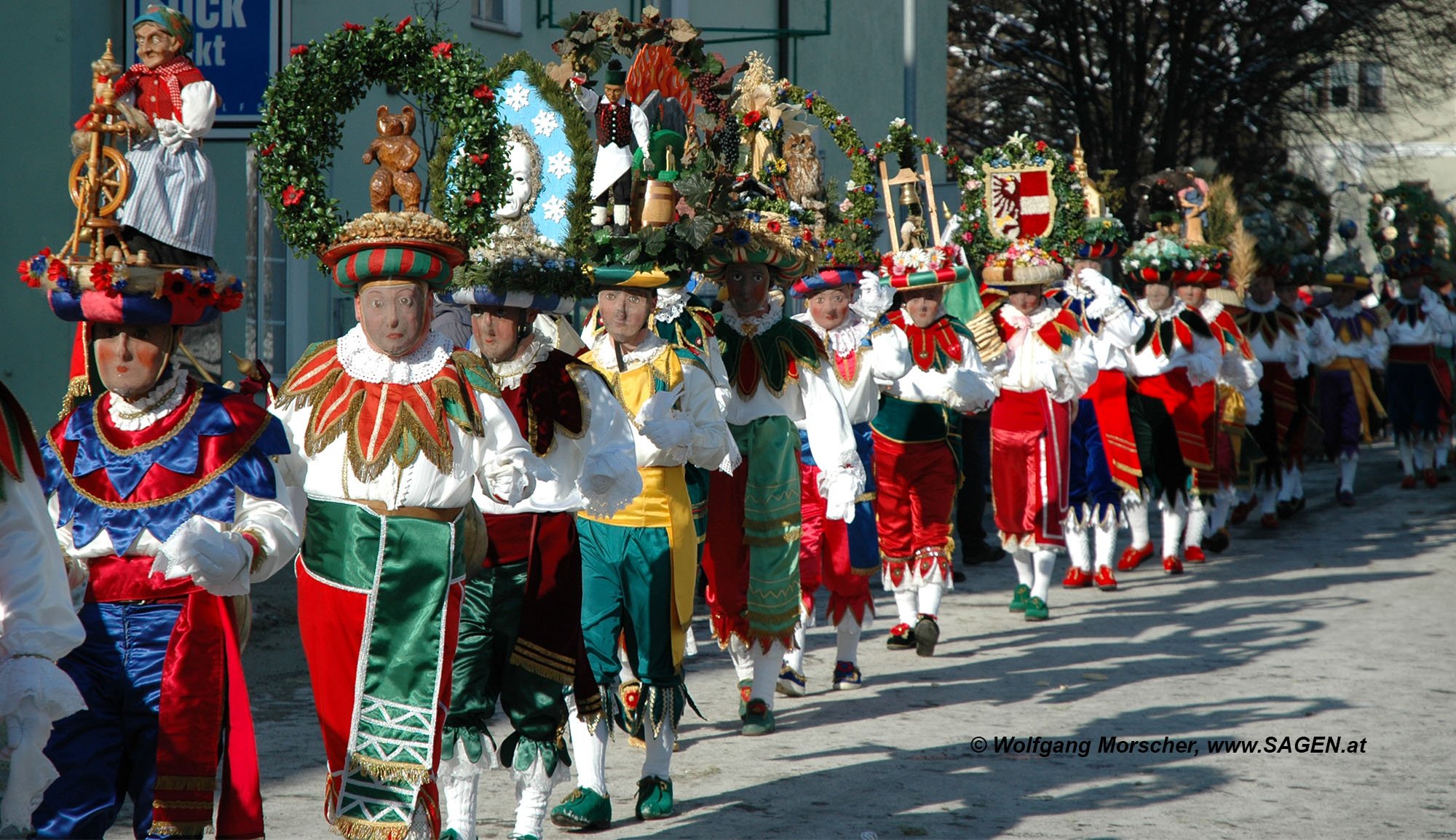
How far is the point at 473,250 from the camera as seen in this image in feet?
17.5

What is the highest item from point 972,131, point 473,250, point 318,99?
point 972,131

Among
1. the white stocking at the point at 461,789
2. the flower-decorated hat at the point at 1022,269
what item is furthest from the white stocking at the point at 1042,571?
the white stocking at the point at 461,789

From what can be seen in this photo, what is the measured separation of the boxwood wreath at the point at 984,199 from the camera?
1135 centimetres

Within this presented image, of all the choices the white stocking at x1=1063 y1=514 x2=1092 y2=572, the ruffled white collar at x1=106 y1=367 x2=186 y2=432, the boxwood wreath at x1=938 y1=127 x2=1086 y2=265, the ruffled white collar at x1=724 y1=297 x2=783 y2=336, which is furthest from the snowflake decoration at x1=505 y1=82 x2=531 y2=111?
the white stocking at x1=1063 y1=514 x2=1092 y2=572

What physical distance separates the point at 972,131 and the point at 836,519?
2021 cm

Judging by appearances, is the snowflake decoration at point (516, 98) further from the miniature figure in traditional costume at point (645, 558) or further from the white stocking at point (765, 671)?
the white stocking at point (765, 671)

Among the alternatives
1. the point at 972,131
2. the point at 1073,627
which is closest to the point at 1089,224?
the point at 1073,627

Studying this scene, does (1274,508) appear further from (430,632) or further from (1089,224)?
(430,632)

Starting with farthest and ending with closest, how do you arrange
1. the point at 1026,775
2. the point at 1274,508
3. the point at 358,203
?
the point at 1274,508 → the point at 358,203 → the point at 1026,775

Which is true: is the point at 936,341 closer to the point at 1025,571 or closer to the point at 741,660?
the point at 1025,571

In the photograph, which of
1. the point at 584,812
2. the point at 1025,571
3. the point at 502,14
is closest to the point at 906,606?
the point at 1025,571

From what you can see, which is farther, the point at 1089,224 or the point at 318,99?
the point at 1089,224

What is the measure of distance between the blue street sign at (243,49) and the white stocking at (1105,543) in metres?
7.54

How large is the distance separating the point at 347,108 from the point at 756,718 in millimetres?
3588
